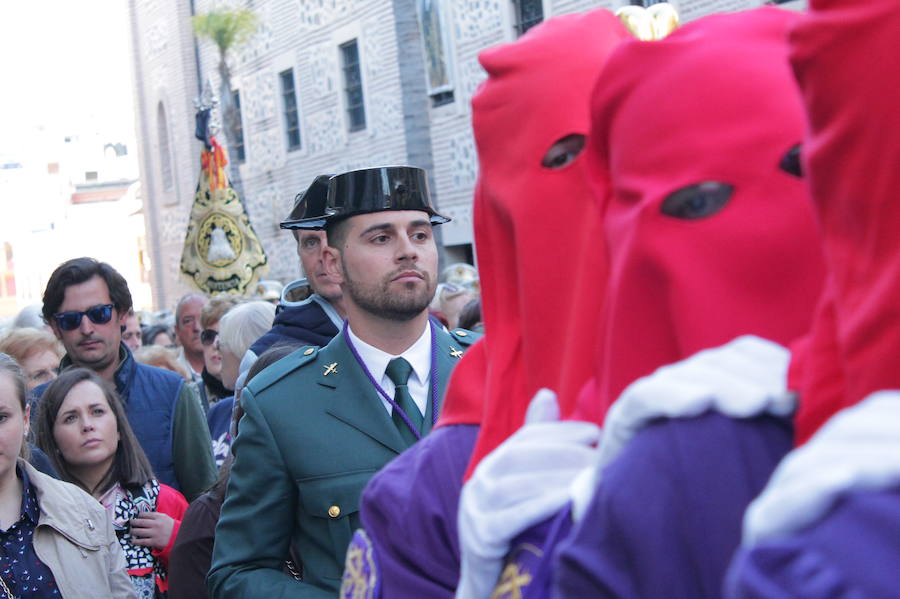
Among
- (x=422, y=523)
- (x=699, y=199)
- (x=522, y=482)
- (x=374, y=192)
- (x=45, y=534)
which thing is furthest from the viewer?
(x=45, y=534)

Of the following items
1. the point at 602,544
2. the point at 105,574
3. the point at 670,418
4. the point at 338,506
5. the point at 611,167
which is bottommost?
the point at 105,574

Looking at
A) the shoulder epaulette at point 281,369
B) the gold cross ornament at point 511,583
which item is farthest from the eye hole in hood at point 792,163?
the shoulder epaulette at point 281,369

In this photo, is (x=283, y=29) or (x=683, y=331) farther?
(x=283, y=29)

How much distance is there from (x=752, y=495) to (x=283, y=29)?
22779mm

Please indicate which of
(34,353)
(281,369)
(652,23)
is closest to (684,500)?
(652,23)

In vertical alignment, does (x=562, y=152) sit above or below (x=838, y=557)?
above

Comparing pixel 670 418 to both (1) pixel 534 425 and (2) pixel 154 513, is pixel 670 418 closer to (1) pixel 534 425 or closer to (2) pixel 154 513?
(1) pixel 534 425

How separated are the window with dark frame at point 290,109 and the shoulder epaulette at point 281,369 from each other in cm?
2002

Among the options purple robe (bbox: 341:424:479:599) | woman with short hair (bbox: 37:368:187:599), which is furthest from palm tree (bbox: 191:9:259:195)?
purple robe (bbox: 341:424:479:599)

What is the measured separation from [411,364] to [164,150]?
28775 millimetres

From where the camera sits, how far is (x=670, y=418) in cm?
141

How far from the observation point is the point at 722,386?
1.38 metres

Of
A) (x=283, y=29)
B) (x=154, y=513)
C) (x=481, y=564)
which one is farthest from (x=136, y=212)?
(x=481, y=564)

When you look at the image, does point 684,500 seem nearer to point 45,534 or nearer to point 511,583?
point 511,583
